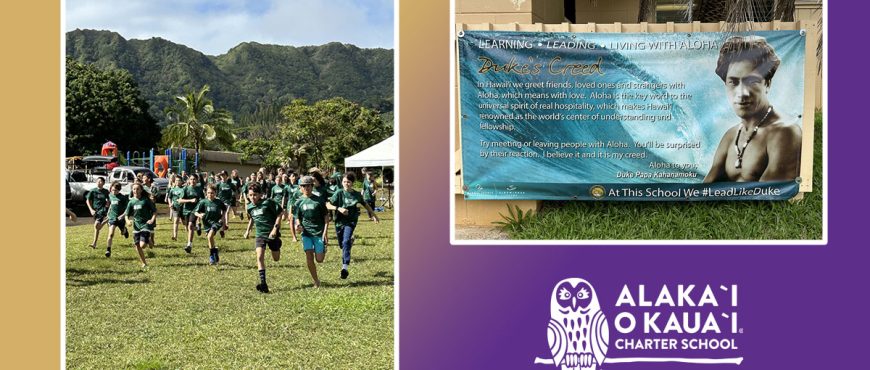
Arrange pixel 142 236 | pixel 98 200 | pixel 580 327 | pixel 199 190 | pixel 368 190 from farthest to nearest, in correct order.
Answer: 1. pixel 368 190
2. pixel 199 190
3. pixel 98 200
4. pixel 142 236
5. pixel 580 327

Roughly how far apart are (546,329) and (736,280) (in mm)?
1361

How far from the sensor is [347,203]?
11.5 meters

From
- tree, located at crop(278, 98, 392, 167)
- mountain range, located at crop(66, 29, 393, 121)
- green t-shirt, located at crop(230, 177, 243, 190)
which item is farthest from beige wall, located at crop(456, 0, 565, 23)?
tree, located at crop(278, 98, 392, 167)

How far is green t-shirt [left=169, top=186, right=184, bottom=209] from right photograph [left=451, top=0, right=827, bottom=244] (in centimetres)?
923

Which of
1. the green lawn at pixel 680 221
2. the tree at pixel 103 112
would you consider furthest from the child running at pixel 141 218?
the tree at pixel 103 112

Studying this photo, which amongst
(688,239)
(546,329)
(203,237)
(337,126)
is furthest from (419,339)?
(337,126)

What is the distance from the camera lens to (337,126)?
20141 mm

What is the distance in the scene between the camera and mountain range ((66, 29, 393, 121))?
17094mm

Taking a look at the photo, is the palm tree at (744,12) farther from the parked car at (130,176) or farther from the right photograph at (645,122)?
the parked car at (130,176)

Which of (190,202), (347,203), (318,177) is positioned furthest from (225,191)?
(318,177)

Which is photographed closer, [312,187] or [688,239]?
[688,239]

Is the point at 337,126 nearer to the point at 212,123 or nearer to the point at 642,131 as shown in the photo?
the point at 212,123

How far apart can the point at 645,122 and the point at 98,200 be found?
10584 millimetres

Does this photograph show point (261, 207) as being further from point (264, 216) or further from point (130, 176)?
point (130, 176)
